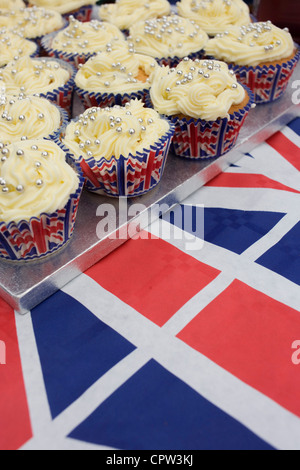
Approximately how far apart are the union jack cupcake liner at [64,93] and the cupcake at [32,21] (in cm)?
77

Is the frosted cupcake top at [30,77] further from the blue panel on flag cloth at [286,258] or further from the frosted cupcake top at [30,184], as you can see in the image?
the blue panel on flag cloth at [286,258]

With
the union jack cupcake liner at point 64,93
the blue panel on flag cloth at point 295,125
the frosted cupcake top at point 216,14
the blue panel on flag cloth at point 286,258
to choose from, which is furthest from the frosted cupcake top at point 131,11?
the blue panel on flag cloth at point 286,258

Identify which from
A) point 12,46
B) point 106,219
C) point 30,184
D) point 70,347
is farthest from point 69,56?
point 70,347

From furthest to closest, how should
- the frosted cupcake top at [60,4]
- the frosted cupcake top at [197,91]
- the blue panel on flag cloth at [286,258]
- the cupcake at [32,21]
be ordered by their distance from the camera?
the frosted cupcake top at [60,4] < the cupcake at [32,21] < the frosted cupcake top at [197,91] < the blue panel on flag cloth at [286,258]

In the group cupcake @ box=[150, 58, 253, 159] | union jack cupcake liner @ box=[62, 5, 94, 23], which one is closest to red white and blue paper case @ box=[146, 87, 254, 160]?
cupcake @ box=[150, 58, 253, 159]

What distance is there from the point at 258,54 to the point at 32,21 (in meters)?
1.99

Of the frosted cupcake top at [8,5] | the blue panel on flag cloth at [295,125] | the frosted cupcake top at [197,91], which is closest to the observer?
the frosted cupcake top at [197,91]

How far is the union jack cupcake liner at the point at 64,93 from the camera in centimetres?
280

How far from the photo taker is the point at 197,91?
2449 mm

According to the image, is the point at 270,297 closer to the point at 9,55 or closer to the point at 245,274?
the point at 245,274

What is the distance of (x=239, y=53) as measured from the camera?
9.89ft

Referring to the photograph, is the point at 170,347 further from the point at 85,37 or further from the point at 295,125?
the point at 85,37

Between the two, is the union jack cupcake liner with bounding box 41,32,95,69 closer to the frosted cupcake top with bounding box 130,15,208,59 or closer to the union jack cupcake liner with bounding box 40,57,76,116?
the union jack cupcake liner with bounding box 40,57,76,116
